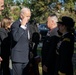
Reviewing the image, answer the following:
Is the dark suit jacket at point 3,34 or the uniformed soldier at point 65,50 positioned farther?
the dark suit jacket at point 3,34

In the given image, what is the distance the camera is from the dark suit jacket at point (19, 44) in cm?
703

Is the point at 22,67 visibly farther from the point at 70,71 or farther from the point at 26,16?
the point at 70,71

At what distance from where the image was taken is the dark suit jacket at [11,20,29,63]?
703 centimetres

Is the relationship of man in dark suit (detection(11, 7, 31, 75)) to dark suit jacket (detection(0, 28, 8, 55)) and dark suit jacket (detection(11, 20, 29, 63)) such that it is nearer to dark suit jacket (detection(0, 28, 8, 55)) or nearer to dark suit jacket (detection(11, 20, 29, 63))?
dark suit jacket (detection(11, 20, 29, 63))

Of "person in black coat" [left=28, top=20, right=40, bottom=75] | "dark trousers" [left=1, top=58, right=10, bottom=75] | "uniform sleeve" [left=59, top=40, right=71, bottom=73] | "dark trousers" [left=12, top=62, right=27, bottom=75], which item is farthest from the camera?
"dark trousers" [left=1, top=58, right=10, bottom=75]

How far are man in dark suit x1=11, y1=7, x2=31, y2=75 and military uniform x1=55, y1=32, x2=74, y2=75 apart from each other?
1.31m

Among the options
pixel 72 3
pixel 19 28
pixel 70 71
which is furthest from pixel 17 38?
pixel 72 3

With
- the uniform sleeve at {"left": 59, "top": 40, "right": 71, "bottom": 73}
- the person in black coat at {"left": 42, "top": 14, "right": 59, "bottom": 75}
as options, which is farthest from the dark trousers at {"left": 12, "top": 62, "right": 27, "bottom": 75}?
the uniform sleeve at {"left": 59, "top": 40, "right": 71, "bottom": 73}

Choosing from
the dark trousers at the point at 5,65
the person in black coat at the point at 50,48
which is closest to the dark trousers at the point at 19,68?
the person in black coat at the point at 50,48

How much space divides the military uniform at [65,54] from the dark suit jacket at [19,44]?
4.37 feet

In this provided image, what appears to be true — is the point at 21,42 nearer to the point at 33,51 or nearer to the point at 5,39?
the point at 33,51

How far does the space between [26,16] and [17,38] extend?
50 centimetres

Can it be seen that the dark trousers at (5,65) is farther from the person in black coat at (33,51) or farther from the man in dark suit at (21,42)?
the man in dark suit at (21,42)

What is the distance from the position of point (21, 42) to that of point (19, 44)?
2.4 inches
